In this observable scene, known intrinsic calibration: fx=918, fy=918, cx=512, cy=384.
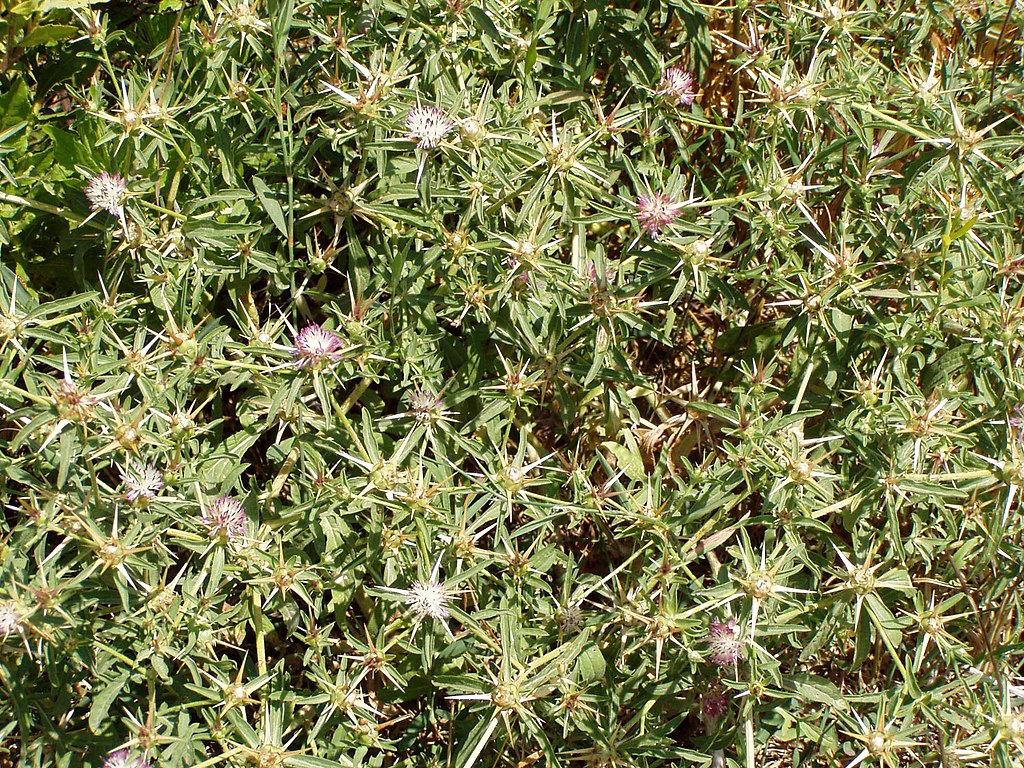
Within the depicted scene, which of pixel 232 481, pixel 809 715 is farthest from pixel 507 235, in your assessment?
pixel 809 715

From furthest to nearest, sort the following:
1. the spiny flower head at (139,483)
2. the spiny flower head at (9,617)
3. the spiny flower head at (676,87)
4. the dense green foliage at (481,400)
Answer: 1. the spiny flower head at (676,87)
2. the dense green foliage at (481,400)
3. the spiny flower head at (139,483)
4. the spiny flower head at (9,617)

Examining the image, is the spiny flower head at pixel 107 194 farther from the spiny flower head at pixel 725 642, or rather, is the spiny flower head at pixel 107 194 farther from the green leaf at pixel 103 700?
the spiny flower head at pixel 725 642

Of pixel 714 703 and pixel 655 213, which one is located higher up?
pixel 655 213

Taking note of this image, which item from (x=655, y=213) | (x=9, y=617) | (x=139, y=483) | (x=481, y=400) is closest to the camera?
(x=9, y=617)

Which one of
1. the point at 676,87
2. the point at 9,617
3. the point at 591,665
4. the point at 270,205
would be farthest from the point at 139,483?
the point at 676,87

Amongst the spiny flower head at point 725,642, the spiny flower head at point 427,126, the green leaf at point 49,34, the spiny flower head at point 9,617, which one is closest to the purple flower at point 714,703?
the spiny flower head at point 725,642

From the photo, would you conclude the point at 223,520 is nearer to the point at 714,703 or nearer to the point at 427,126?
the point at 427,126

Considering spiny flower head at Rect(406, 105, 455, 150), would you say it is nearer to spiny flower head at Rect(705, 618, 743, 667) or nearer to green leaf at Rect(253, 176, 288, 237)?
green leaf at Rect(253, 176, 288, 237)
